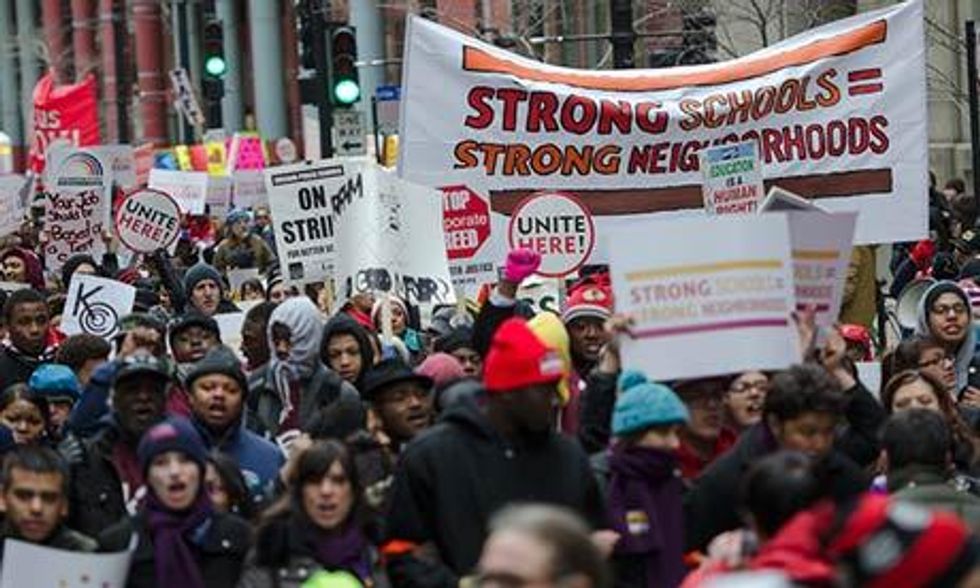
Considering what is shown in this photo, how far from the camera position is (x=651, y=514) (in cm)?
849

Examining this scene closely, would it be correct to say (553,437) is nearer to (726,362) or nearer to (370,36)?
(726,362)

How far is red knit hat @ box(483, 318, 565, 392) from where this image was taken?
26.2 ft

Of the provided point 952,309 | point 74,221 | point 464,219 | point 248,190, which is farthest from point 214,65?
point 952,309

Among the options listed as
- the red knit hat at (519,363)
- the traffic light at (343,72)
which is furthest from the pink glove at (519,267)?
the traffic light at (343,72)

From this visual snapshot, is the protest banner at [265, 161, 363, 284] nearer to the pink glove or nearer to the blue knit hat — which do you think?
the pink glove

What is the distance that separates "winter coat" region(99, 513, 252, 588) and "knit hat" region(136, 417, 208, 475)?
0.18m

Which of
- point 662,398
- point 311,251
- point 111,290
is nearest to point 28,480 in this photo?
point 662,398

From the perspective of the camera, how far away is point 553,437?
8.18m

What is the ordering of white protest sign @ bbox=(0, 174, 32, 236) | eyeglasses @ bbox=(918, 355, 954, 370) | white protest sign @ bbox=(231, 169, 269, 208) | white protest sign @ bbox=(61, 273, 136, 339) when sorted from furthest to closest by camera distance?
white protest sign @ bbox=(231, 169, 269, 208) < white protest sign @ bbox=(0, 174, 32, 236) < white protest sign @ bbox=(61, 273, 136, 339) < eyeglasses @ bbox=(918, 355, 954, 370)

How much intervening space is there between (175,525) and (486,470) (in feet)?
3.13

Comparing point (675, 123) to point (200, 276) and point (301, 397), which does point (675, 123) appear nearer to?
point (200, 276)

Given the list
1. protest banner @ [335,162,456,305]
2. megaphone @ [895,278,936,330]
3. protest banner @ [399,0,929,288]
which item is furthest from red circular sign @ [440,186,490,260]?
megaphone @ [895,278,936,330]

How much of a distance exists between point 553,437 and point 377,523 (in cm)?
56

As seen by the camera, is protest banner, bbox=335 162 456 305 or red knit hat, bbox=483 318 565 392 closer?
red knit hat, bbox=483 318 565 392
